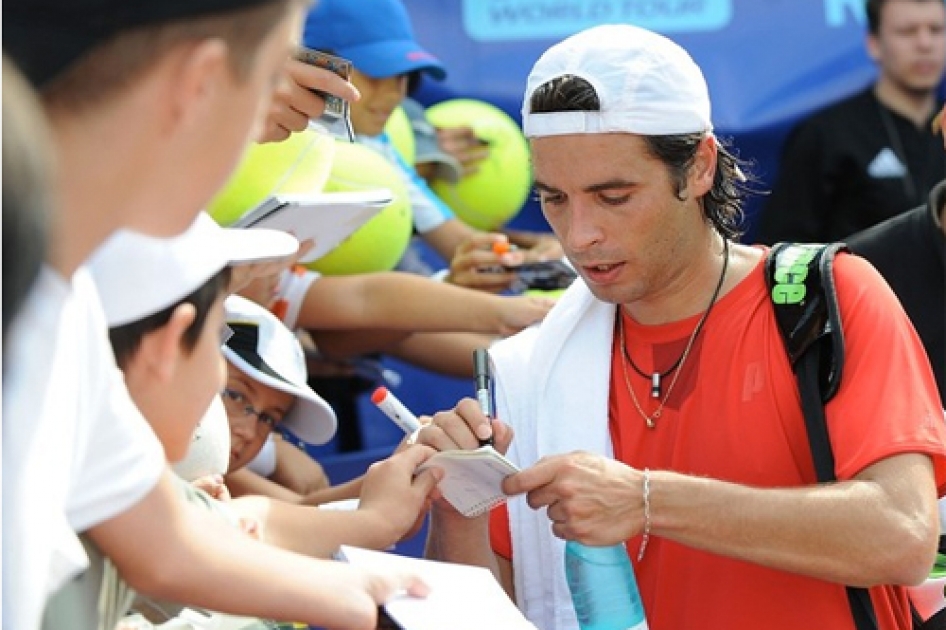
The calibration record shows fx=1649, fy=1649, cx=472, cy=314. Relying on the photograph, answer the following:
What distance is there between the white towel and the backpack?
34cm

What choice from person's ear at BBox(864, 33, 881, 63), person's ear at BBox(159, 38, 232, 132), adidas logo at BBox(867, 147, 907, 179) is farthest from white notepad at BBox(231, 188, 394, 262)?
person's ear at BBox(864, 33, 881, 63)

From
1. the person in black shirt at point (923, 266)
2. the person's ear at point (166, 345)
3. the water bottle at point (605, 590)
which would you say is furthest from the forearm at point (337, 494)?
the person's ear at point (166, 345)

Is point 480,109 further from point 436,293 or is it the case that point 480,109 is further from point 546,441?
point 546,441

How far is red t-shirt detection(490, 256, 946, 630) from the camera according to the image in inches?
98.6

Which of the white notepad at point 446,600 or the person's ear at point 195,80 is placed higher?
the person's ear at point 195,80

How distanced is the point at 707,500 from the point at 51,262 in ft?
4.39

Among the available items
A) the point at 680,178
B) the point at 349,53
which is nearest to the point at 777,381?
the point at 680,178

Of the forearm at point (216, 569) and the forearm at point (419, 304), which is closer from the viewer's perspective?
the forearm at point (216, 569)

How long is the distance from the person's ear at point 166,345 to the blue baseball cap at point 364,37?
2539 millimetres

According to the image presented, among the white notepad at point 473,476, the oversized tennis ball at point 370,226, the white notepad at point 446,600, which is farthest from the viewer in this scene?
the oversized tennis ball at point 370,226

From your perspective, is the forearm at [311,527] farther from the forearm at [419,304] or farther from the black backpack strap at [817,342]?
the forearm at [419,304]

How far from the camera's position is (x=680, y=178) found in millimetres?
2756

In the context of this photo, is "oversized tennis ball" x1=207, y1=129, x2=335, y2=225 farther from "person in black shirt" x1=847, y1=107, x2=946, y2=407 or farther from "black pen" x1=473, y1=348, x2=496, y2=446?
"person in black shirt" x1=847, y1=107, x2=946, y2=407

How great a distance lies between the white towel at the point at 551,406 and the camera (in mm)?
2697
